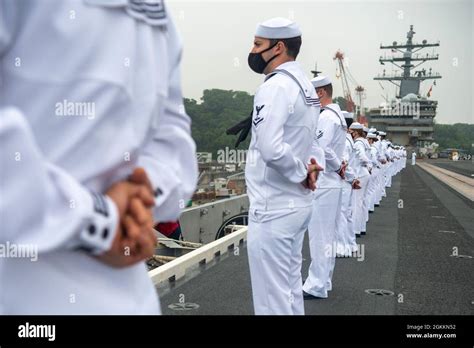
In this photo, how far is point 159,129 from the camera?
1.53 meters

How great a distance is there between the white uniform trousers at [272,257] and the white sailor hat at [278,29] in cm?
106

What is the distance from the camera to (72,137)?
126 centimetres

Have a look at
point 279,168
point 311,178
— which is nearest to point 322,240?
point 311,178

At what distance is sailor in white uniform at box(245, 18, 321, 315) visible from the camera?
3.21 meters

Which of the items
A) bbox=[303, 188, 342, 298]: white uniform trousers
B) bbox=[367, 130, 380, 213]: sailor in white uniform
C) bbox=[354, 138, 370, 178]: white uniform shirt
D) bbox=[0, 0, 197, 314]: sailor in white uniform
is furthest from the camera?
bbox=[367, 130, 380, 213]: sailor in white uniform

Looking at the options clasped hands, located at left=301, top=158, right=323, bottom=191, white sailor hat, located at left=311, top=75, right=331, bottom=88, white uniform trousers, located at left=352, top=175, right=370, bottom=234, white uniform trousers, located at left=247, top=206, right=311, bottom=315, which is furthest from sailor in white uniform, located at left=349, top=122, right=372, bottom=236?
white uniform trousers, located at left=247, top=206, right=311, bottom=315

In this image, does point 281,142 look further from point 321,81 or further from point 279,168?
point 321,81

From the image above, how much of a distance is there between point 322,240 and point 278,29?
2.59 meters

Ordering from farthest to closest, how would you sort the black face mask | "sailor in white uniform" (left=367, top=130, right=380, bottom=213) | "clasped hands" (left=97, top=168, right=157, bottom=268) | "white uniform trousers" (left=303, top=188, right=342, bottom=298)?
"sailor in white uniform" (left=367, top=130, right=380, bottom=213) < "white uniform trousers" (left=303, top=188, right=342, bottom=298) < the black face mask < "clasped hands" (left=97, top=168, right=157, bottom=268)

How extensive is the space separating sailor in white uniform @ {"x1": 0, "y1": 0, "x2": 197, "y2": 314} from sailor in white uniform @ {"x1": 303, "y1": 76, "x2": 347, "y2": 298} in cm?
414

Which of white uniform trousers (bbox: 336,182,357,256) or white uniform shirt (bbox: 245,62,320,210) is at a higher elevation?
white uniform shirt (bbox: 245,62,320,210)

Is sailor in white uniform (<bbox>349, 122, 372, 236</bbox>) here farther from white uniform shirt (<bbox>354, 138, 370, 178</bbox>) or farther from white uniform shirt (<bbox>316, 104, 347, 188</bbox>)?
white uniform shirt (<bbox>316, 104, 347, 188</bbox>)

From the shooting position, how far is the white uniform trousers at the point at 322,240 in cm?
539
